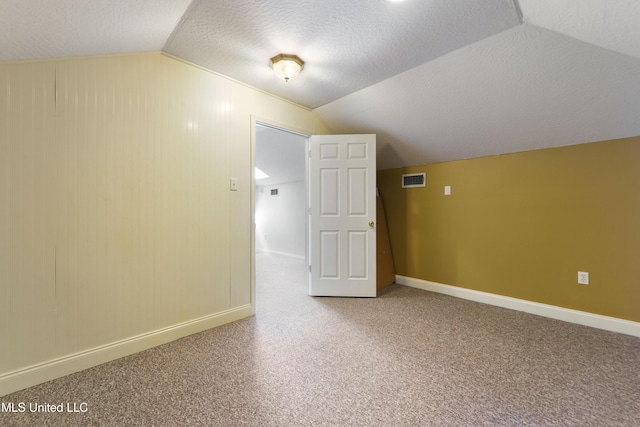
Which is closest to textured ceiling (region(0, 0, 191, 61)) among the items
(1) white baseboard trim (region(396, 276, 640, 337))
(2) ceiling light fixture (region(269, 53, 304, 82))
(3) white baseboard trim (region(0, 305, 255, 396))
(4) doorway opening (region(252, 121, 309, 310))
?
(2) ceiling light fixture (region(269, 53, 304, 82))

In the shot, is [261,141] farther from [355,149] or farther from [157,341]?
[157,341]

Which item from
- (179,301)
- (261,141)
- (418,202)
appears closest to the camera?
(179,301)

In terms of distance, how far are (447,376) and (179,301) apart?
6.81 feet

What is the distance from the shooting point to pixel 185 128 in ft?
7.44

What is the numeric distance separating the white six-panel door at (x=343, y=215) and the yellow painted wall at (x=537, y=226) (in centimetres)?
84

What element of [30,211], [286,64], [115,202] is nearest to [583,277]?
[286,64]

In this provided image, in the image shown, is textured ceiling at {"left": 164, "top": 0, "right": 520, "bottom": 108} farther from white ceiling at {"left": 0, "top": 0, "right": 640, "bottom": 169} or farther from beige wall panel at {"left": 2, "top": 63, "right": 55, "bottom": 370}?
beige wall panel at {"left": 2, "top": 63, "right": 55, "bottom": 370}

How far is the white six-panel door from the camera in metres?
3.26

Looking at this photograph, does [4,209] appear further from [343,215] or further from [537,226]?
[537,226]

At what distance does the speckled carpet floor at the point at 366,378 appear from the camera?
4.51ft

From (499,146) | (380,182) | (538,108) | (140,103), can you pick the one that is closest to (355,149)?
(380,182)

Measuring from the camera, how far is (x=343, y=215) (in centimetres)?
328

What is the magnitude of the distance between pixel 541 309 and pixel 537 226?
0.84m

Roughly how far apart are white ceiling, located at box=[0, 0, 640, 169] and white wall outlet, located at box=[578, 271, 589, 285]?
1.23 meters
